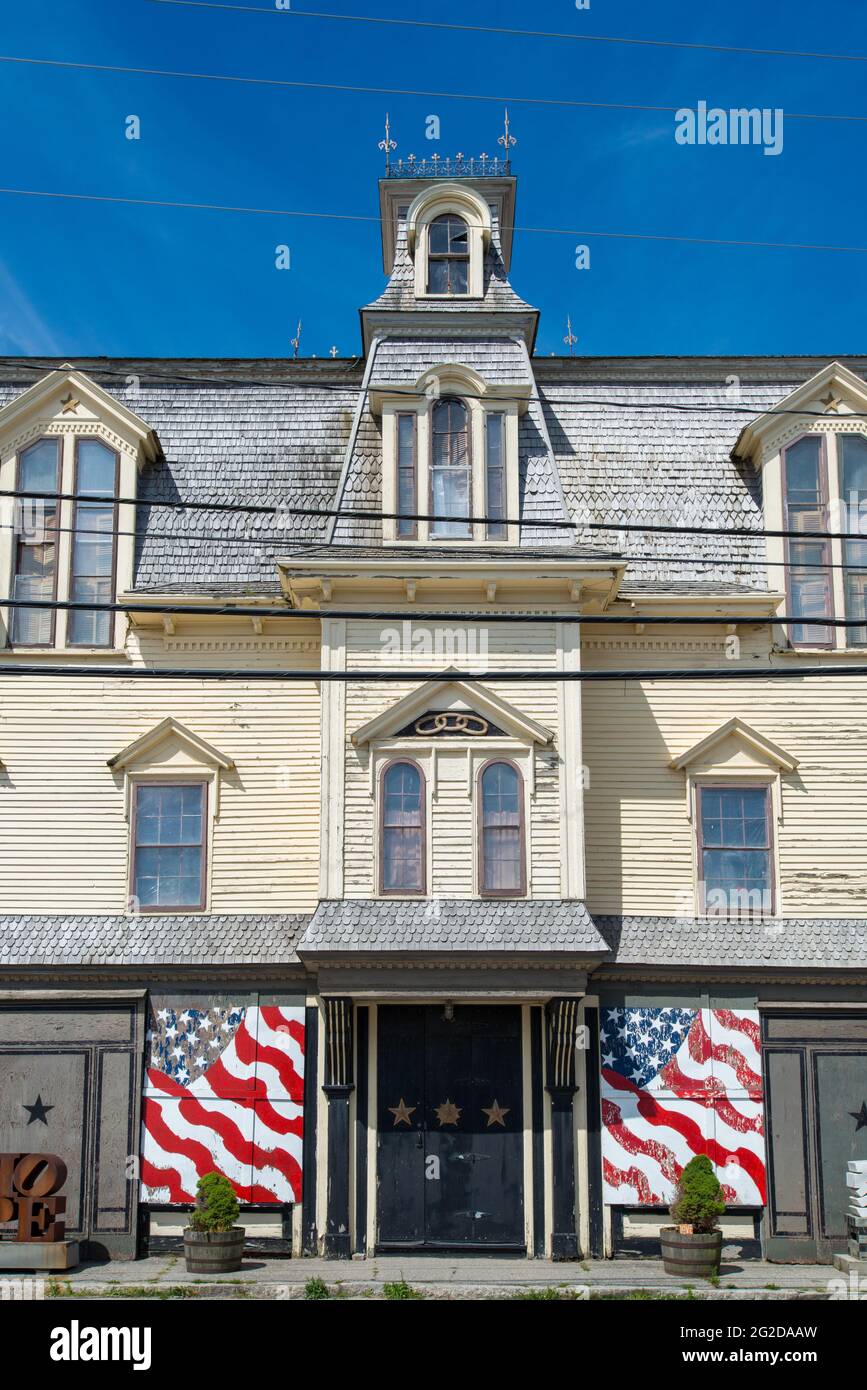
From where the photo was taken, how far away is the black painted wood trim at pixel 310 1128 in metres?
18.8

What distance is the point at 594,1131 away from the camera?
18.9 metres

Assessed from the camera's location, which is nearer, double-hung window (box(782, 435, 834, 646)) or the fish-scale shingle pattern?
double-hung window (box(782, 435, 834, 646))

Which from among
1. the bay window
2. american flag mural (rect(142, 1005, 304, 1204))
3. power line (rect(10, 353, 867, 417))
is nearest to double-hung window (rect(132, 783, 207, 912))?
american flag mural (rect(142, 1005, 304, 1204))


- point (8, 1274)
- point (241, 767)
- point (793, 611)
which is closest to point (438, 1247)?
point (8, 1274)

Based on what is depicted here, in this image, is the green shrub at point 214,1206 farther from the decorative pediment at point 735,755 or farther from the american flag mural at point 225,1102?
the decorative pediment at point 735,755

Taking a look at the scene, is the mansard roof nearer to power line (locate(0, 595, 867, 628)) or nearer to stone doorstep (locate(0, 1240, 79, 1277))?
power line (locate(0, 595, 867, 628))

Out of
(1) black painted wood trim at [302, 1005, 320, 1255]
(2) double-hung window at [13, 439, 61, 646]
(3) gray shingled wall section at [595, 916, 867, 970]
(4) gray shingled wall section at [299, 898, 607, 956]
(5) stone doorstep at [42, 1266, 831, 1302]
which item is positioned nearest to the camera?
(5) stone doorstep at [42, 1266, 831, 1302]

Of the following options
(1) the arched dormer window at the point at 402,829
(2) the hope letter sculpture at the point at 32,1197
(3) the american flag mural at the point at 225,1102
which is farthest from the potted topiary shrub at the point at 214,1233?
(1) the arched dormer window at the point at 402,829

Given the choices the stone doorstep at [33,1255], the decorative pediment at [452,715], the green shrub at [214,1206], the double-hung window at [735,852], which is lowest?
the stone doorstep at [33,1255]

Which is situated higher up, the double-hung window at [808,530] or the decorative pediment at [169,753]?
the double-hung window at [808,530]

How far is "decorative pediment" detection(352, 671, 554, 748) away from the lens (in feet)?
63.9

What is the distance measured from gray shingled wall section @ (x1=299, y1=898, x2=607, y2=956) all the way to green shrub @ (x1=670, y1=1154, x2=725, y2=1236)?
2644mm

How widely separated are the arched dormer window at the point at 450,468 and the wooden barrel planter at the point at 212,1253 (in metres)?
8.76

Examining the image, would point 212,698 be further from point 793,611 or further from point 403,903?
point 793,611
